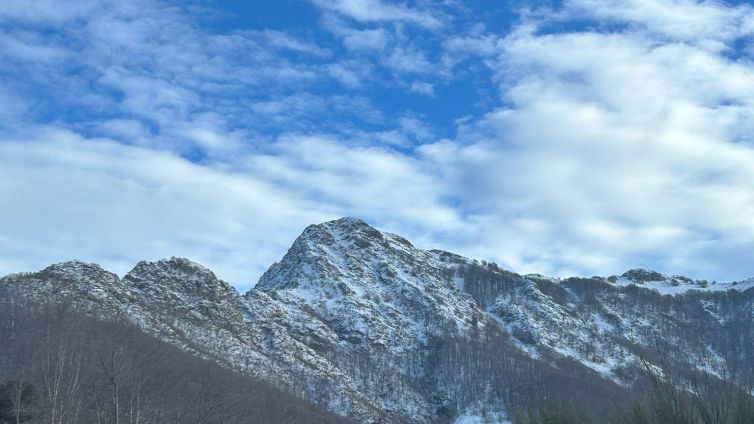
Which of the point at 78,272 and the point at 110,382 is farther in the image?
the point at 78,272

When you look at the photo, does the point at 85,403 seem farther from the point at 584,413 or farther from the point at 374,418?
the point at 374,418

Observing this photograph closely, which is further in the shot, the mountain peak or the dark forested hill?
the mountain peak

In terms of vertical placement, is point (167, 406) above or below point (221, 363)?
below

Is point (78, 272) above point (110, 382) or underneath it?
above

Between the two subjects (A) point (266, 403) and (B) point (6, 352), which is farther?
(A) point (266, 403)

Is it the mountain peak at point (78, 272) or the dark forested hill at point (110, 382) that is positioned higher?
the mountain peak at point (78, 272)

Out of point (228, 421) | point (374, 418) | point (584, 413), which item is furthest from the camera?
point (374, 418)

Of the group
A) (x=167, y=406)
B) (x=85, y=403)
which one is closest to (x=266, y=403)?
(x=167, y=406)

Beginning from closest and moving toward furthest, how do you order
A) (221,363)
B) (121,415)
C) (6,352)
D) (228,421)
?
(121,415) < (228,421) < (6,352) < (221,363)

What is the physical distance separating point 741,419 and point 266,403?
106770mm

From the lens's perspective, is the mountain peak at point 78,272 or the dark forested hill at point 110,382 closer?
the dark forested hill at point 110,382

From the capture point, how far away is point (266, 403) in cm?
13925

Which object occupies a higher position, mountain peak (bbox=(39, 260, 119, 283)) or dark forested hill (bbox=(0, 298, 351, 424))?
mountain peak (bbox=(39, 260, 119, 283))

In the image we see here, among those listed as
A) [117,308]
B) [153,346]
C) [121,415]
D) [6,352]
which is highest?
[117,308]
